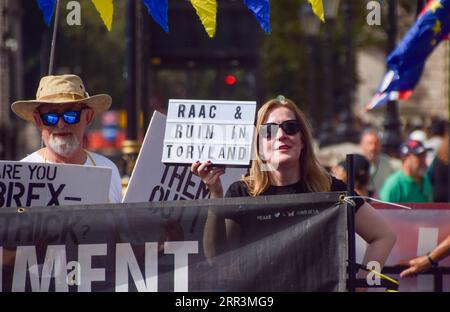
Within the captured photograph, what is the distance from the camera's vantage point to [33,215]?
5.70m

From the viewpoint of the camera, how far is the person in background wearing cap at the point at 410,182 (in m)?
10.9

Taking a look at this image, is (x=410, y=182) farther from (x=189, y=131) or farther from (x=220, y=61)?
(x=220, y=61)

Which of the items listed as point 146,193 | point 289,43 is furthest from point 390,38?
point 289,43

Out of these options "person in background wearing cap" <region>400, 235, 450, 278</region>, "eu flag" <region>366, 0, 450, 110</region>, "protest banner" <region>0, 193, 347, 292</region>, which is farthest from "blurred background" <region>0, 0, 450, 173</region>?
"protest banner" <region>0, 193, 347, 292</region>

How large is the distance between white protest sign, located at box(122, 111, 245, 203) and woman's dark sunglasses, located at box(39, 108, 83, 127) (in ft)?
1.36

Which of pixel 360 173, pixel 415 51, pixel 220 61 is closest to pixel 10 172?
pixel 360 173

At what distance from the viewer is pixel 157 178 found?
279 inches

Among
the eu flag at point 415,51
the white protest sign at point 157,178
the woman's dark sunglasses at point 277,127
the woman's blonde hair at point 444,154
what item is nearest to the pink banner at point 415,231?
the white protest sign at point 157,178

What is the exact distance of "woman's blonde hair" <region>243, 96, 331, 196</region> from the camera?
19.9ft

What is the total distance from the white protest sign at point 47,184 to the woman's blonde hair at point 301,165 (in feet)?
2.73

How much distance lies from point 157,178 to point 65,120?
61 centimetres

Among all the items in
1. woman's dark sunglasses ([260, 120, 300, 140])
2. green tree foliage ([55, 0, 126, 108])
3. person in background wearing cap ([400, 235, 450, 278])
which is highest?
green tree foliage ([55, 0, 126, 108])

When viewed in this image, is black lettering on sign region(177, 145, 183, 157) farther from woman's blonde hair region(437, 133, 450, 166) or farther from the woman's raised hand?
woman's blonde hair region(437, 133, 450, 166)

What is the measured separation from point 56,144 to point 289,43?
39.9 meters
